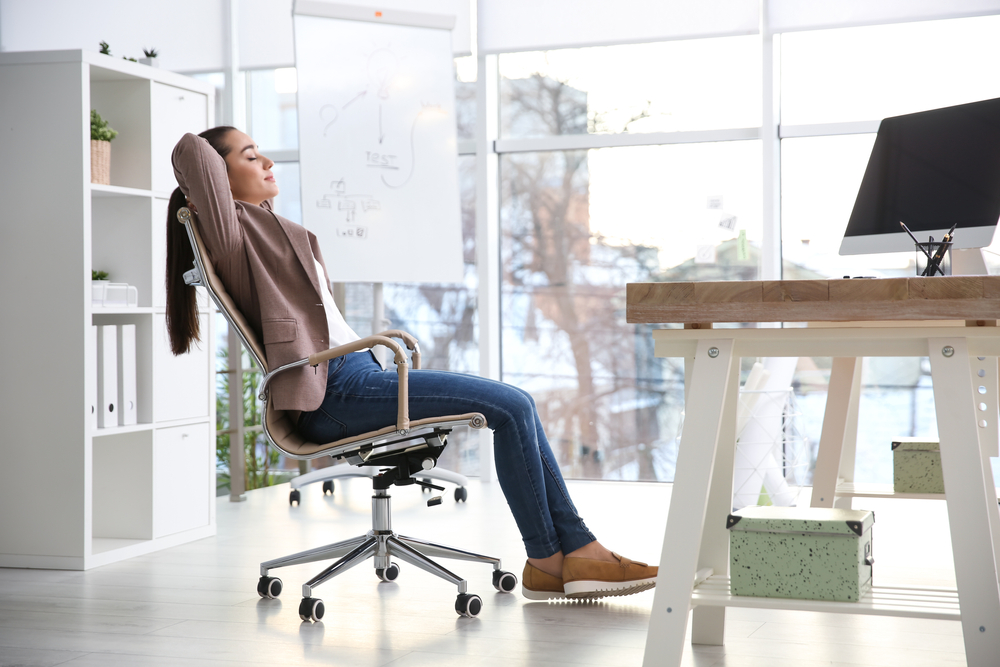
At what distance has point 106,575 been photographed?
252 cm

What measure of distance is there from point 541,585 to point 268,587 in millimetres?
643

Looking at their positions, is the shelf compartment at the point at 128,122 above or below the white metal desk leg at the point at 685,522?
above

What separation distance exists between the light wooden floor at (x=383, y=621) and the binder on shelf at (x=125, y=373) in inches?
16.3

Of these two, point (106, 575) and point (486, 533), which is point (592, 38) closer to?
point (486, 533)

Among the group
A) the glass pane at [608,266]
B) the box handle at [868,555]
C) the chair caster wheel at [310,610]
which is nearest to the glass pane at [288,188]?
the glass pane at [608,266]

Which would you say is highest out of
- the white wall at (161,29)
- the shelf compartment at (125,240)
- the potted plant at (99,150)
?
the white wall at (161,29)

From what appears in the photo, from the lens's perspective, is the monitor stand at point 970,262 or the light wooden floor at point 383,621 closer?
the light wooden floor at point 383,621

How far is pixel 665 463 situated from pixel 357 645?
2440 mm

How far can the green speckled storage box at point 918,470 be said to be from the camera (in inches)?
87.5

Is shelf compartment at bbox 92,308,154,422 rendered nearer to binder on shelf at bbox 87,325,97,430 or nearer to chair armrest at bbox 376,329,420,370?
binder on shelf at bbox 87,325,97,430

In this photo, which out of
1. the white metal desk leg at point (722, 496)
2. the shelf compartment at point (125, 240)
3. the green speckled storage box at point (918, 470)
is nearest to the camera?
the white metal desk leg at point (722, 496)

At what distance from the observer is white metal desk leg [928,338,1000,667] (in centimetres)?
120

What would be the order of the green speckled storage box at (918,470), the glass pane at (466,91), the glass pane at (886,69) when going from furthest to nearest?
the glass pane at (466,91)
the glass pane at (886,69)
the green speckled storage box at (918,470)

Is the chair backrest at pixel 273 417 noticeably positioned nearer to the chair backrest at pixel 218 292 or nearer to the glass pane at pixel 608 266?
the chair backrest at pixel 218 292
